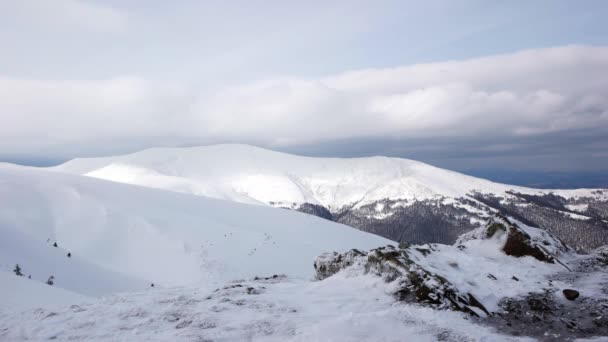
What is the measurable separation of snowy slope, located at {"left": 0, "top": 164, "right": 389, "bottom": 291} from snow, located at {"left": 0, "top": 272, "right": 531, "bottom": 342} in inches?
484

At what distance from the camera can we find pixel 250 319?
33.7 feet

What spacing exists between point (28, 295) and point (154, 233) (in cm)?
1996

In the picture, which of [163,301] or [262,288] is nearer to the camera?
[163,301]

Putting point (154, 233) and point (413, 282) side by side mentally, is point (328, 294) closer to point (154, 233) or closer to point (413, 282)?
point (413, 282)

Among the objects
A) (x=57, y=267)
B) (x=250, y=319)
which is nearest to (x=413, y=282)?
(x=250, y=319)

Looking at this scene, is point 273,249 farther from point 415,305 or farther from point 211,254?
point 415,305

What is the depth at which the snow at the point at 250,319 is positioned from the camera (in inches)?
352

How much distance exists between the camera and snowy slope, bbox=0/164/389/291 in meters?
29.7

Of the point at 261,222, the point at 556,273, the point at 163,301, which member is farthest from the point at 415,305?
the point at 261,222

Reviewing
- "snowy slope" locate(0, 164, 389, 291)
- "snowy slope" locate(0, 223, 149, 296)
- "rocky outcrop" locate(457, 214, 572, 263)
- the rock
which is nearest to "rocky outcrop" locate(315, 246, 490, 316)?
the rock

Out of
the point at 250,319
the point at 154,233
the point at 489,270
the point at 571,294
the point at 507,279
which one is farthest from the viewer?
the point at 154,233

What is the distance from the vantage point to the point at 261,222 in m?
46.1

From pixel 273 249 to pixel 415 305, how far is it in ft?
86.9

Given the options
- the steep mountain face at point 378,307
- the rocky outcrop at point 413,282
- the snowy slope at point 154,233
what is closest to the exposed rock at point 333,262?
the rocky outcrop at point 413,282
